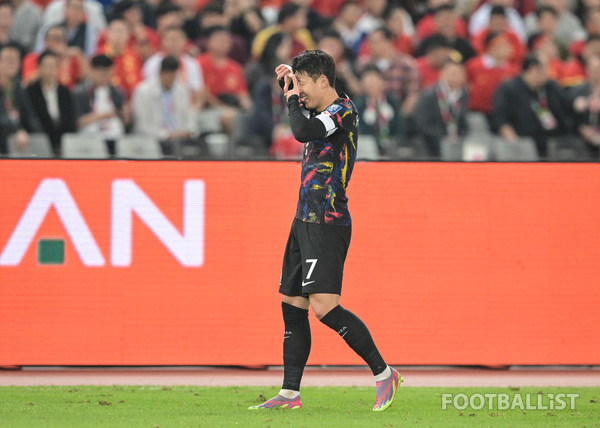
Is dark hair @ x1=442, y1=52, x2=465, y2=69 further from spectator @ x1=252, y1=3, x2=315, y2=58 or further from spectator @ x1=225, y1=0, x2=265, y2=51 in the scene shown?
spectator @ x1=225, y1=0, x2=265, y2=51

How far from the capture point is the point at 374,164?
28.2 feet

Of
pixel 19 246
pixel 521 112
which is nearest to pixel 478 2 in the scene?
pixel 521 112

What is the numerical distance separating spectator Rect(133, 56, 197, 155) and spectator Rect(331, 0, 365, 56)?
3.61 meters

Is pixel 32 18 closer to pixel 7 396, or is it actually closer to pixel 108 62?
pixel 108 62

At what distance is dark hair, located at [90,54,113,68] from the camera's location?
12282 millimetres

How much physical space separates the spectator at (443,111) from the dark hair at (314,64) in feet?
21.1

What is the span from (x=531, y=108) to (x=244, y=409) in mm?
8167

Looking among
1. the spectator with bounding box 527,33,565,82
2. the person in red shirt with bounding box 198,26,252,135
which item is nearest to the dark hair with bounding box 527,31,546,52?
the spectator with bounding box 527,33,565,82

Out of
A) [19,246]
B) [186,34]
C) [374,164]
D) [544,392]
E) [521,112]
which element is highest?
[186,34]

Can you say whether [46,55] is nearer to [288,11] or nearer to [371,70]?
[288,11]

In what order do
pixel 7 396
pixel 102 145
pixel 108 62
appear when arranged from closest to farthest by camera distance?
1. pixel 7 396
2. pixel 102 145
3. pixel 108 62

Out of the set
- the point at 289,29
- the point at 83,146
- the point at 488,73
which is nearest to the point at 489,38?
the point at 488,73

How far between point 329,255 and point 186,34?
32.3 ft

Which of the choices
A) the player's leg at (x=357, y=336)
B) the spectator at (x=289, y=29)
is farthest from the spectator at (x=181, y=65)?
the player's leg at (x=357, y=336)
